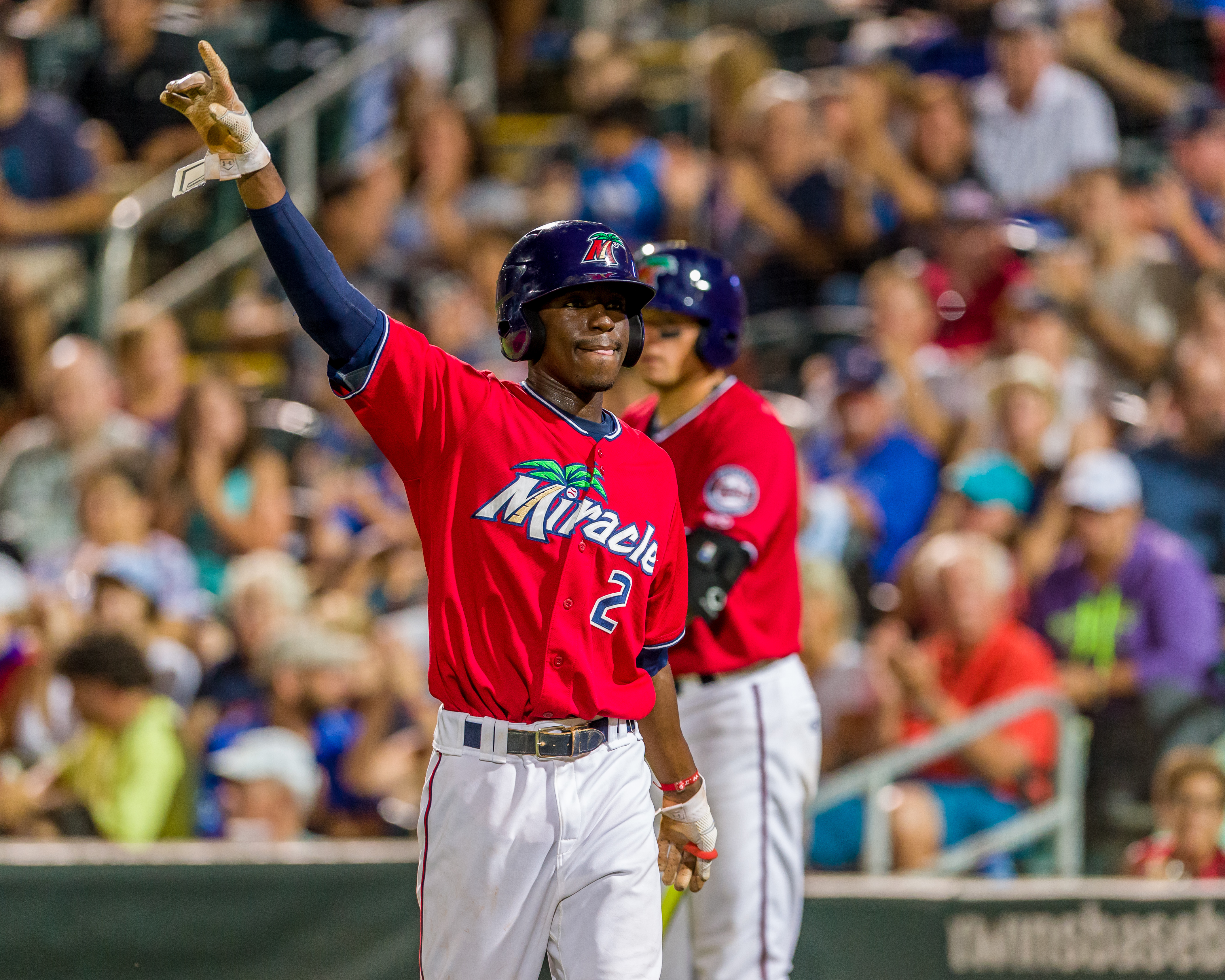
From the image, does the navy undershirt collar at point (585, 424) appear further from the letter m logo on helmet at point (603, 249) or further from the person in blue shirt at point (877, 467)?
the person in blue shirt at point (877, 467)

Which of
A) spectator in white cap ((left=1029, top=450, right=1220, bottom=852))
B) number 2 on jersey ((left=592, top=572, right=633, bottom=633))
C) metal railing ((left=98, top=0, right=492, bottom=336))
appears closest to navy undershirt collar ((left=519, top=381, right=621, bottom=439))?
number 2 on jersey ((left=592, top=572, right=633, bottom=633))

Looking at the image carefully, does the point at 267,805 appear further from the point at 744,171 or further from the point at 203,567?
the point at 744,171

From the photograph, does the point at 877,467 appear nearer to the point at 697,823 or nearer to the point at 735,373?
the point at 735,373

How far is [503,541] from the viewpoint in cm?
272

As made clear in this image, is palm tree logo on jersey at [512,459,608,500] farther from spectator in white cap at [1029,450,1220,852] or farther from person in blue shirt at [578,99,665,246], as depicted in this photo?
person in blue shirt at [578,99,665,246]

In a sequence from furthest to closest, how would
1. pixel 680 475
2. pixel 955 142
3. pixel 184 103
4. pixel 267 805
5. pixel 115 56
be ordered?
pixel 115 56, pixel 955 142, pixel 267 805, pixel 680 475, pixel 184 103

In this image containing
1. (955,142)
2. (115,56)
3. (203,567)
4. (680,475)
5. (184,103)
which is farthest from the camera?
(115,56)

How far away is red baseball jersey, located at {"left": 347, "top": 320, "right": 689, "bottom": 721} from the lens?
2.71 m

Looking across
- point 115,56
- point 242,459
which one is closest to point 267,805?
point 242,459

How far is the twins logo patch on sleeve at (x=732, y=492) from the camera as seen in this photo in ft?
12.0

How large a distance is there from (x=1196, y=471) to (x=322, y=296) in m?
4.89

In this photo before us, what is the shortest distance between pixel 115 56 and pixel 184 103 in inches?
273

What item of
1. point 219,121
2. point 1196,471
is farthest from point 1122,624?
point 219,121

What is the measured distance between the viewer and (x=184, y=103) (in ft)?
8.27
